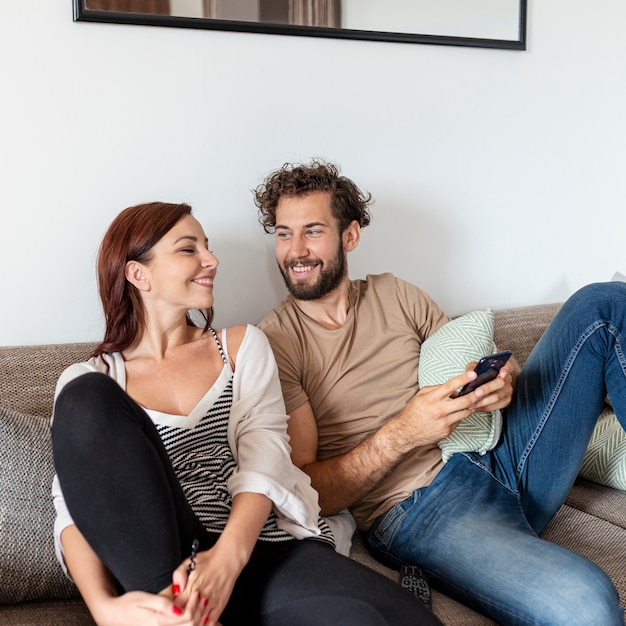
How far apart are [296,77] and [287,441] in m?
1.04

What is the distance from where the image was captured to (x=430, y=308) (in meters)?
2.19

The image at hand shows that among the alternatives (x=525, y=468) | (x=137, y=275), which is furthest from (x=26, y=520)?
(x=525, y=468)

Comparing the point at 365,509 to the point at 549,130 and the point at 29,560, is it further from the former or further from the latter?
the point at 549,130

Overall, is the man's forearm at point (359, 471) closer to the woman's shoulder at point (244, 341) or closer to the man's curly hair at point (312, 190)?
the woman's shoulder at point (244, 341)

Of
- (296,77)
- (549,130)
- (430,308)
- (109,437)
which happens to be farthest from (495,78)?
(109,437)

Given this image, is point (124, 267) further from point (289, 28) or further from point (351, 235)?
point (289, 28)

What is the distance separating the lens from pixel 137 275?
1.78 meters

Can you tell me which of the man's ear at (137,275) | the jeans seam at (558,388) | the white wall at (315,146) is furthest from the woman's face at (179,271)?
the jeans seam at (558,388)

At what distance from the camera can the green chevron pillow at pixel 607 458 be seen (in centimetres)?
214

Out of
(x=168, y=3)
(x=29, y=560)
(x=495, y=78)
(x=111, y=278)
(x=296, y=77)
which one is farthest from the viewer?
(x=495, y=78)

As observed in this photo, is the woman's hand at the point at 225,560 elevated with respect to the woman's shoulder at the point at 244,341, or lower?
lower

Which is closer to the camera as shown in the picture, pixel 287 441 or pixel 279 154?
pixel 287 441

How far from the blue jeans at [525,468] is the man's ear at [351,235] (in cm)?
53

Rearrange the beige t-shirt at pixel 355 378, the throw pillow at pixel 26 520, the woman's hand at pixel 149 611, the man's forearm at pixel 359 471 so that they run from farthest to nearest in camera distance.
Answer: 1. the beige t-shirt at pixel 355 378
2. the man's forearm at pixel 359 471
3. the throw pillow at pixel 26 520
4. the woman's hand at pixel 149 611
